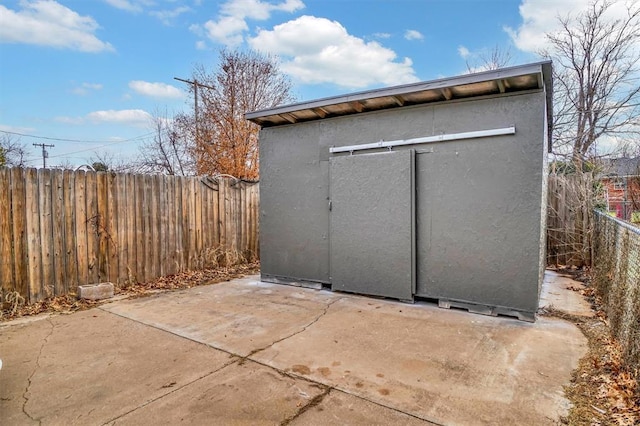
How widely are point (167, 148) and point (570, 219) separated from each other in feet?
43.5

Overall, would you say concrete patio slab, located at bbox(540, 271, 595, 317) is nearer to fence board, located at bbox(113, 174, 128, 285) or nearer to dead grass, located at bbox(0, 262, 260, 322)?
dead grass, located at bbox(0, 262, 260, 322)

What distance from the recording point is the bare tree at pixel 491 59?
14047mm

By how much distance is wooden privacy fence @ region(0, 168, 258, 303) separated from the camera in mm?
4277

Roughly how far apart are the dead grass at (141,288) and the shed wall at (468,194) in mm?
1994

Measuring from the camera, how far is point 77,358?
292cm

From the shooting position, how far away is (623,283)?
3047 millimetres

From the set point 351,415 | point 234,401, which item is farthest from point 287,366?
point 351,415

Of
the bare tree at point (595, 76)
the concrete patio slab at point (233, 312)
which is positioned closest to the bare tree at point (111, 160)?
the concrete patio slab at point (233, 312)

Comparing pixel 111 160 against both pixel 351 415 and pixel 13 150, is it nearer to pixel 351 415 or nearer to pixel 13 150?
pixel 13 150

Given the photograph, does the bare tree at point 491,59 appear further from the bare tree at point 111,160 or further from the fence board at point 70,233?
the fence board at point 70,233

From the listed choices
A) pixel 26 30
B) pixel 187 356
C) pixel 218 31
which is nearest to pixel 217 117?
pixel 218 31

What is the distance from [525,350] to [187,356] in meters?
2.91

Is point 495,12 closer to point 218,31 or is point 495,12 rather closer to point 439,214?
point 439,214

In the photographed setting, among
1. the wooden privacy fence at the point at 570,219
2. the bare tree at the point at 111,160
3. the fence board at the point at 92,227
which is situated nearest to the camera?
the fence board at the point at 92,227
